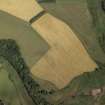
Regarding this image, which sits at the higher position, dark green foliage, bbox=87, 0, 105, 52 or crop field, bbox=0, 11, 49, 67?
crop field, bbox=0, 11, 49, 67

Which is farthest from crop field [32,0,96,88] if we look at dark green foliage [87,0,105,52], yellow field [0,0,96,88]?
dark green foliage [87,0,105,52]

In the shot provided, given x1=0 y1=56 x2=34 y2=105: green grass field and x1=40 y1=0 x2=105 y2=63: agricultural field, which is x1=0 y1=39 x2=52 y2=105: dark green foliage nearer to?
x1=0 y1=56 x2=34 y2=105: green grass field

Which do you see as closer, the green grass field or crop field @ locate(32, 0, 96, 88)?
the green grass field

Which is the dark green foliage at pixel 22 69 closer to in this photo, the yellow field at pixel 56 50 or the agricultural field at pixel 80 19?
the yellow field at pixel 56 50

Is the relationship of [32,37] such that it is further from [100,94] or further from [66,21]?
[100,94]

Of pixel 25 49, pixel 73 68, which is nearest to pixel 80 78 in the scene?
pixel 73 68

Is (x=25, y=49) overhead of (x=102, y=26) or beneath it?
overhead

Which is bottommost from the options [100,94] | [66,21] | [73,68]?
[100,94]

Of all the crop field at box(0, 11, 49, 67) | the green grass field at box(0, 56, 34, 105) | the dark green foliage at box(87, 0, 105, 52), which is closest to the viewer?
the green grass field at box(0, 56, 34, 105)

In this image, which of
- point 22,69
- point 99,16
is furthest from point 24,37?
point 99,16
